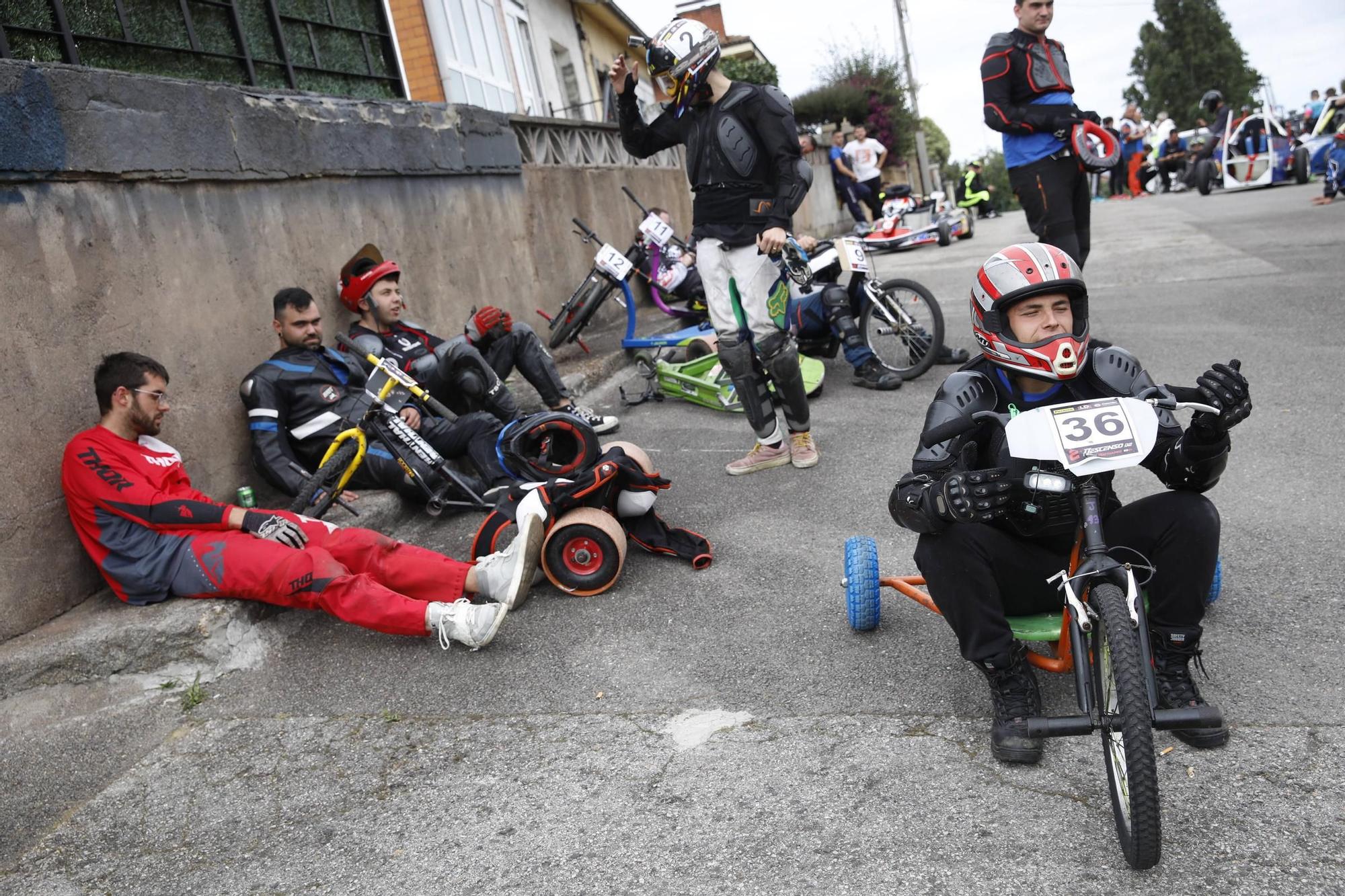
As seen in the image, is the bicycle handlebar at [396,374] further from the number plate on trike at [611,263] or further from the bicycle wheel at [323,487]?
the number plate on trike at [611,263]

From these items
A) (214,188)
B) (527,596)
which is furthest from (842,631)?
(214,188)

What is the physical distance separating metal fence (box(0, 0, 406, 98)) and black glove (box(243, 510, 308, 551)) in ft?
9.43

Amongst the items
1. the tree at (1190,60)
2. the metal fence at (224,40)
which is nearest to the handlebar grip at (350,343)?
the metal fence at (224,40)

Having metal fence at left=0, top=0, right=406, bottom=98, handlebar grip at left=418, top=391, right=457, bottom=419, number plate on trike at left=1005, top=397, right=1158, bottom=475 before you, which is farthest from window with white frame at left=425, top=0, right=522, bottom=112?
number plate on trike at left=1005, top=397, right=1158, bottom=475

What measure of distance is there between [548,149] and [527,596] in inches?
271

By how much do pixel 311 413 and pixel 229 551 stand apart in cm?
162

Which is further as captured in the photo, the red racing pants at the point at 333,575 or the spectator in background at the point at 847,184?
the spectator in background at the point at 847,184

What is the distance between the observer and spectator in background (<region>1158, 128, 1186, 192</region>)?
2483 centimetres

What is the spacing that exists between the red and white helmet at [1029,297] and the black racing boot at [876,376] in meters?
4.27

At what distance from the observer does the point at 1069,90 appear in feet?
20.3

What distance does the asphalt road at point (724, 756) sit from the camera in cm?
243

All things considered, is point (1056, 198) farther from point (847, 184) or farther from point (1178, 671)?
point (847, 184)

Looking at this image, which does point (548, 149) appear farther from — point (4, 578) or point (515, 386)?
point (4, 578)

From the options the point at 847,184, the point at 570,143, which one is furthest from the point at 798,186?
the point at 847,184
